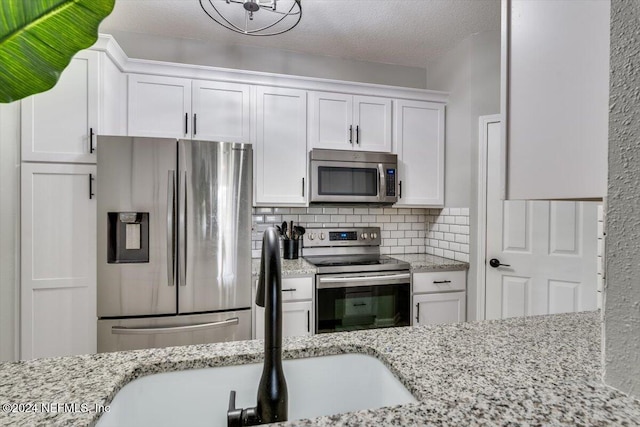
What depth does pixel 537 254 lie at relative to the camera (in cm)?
239

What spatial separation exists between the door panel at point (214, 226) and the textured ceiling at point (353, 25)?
1.10 metres

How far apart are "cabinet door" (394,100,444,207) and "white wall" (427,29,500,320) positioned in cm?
9

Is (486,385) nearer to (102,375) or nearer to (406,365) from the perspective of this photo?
(406,365)

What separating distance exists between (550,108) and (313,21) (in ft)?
7.67

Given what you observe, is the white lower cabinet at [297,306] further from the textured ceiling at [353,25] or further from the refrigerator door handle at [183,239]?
the textured ceiling at [353,25]

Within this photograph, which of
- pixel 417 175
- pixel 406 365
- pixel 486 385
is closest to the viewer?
pixel 486 385

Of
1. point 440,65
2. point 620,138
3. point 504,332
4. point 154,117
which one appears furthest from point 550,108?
point 440,65

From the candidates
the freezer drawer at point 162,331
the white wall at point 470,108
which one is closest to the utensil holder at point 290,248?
the freezer drawer at point 162,331

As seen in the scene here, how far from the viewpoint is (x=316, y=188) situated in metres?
2.68

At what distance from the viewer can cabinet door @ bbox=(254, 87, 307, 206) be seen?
2.64m

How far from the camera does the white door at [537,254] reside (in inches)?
85.4

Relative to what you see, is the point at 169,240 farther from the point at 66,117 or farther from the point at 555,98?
the point at 555,98

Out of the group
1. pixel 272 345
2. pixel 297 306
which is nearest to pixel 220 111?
pixel 297 306

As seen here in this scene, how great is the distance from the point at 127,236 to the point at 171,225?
0.84ft
